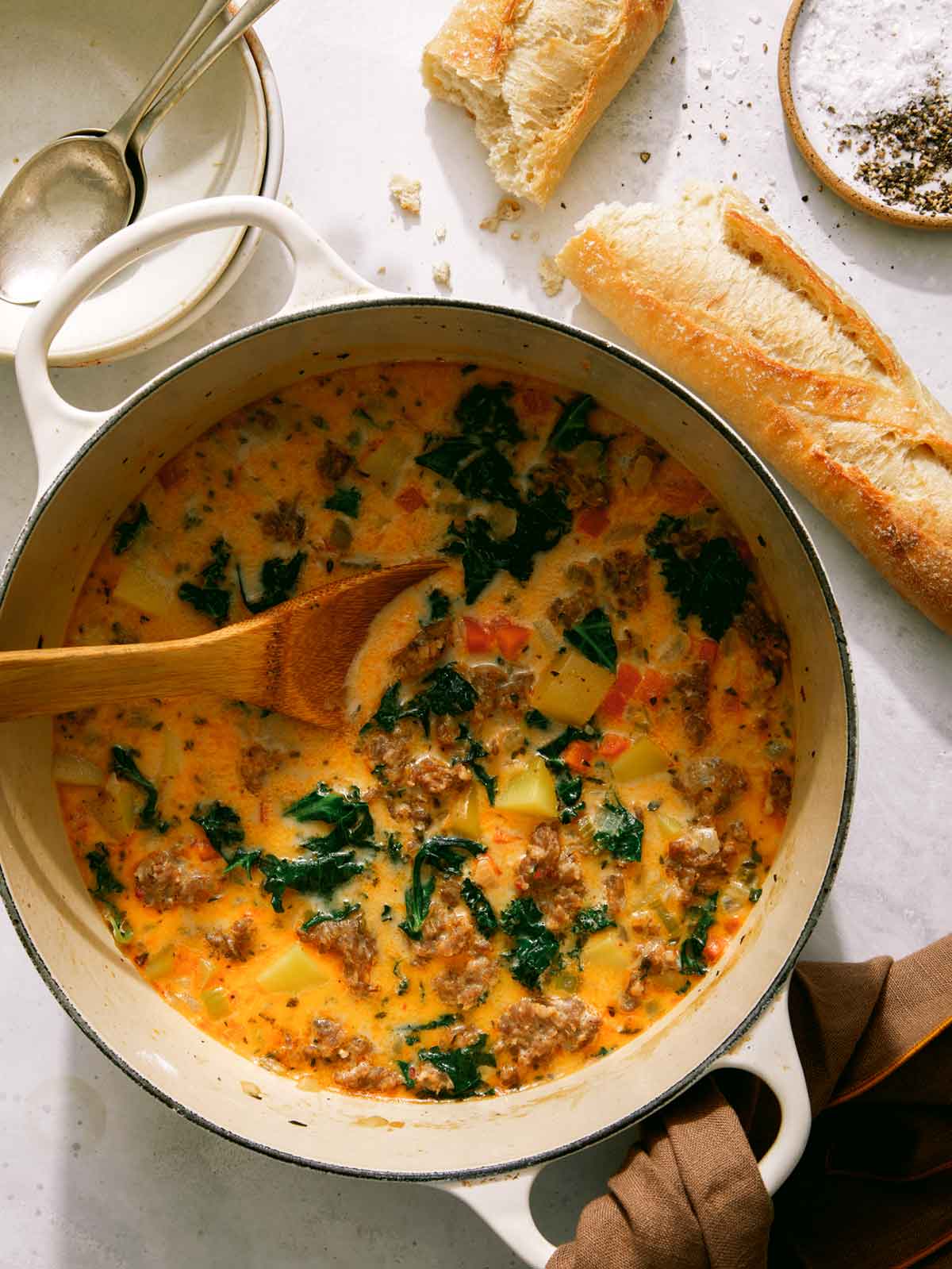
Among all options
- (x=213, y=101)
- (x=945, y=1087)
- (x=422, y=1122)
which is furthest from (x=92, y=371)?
(x=945, y=1087)

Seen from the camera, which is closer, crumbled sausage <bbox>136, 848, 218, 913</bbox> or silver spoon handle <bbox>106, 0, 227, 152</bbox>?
silver spoon handle <bbox>106, 0, 227, 152</bbox>

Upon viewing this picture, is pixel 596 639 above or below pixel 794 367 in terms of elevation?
below

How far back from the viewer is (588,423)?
3195 mm

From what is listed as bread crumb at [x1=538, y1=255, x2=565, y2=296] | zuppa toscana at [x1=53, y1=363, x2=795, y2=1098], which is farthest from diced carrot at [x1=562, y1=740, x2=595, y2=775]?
bread crumb at [x1=538, y1=255, x2=565, y2=296]

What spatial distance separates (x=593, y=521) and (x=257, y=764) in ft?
3.80

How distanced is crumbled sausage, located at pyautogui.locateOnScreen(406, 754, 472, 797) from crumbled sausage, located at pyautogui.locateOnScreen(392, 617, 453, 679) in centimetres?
24

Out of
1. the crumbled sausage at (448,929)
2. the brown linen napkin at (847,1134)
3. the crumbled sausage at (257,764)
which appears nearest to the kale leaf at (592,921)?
the crumbled sausage at (448,929)

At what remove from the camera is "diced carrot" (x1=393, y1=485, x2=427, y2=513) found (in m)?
3.20

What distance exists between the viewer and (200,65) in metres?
3.02

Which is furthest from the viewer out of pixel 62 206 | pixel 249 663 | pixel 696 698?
pixel 62 206

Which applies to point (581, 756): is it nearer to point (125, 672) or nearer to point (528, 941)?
point (528, 941)

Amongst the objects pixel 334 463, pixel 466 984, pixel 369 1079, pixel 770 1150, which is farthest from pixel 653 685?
pixel 369 1079

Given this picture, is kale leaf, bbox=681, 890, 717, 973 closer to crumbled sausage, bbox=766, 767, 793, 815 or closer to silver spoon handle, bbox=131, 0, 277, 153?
crumbled sausage, bbox=766, 767, 793, 815

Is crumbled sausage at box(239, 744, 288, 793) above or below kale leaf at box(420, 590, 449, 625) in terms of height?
below
